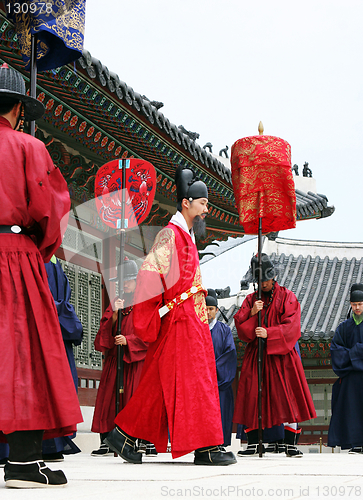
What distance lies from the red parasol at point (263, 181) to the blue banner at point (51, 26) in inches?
105

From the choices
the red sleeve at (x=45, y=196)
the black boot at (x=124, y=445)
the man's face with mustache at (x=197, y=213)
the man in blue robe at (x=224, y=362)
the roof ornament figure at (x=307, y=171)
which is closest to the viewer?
the red sleeve at (x=45, y=196)

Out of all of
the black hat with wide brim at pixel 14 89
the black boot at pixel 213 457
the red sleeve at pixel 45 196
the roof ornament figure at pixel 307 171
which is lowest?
the black boot at pixel 213 457

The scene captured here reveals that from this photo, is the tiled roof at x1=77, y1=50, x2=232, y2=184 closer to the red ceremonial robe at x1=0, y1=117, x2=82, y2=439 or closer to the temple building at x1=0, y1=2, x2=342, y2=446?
the temple building at x1=0, y1=2, x2=342, y2=446

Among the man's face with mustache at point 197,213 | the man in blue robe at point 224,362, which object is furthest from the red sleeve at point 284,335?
the man's face with mustache at point 197,213

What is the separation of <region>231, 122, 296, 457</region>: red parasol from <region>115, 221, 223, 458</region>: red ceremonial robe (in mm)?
1985

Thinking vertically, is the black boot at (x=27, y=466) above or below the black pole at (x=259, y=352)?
below

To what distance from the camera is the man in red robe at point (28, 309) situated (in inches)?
109

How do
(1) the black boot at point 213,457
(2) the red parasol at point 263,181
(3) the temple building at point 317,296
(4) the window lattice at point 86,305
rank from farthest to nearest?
(3) the temple building at point 317,296 → (4) the window lattice at point 86,305 → (2) the red parasol at point 263,181 → (1) the black boot at point 213,457

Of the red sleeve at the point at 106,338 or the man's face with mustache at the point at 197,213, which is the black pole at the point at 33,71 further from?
the red sleeve at the point at 106,338

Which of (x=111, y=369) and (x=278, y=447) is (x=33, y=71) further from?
(x=278, y=447)

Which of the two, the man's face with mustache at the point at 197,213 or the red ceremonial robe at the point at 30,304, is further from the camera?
the man's face with mustache at the point at 197,213

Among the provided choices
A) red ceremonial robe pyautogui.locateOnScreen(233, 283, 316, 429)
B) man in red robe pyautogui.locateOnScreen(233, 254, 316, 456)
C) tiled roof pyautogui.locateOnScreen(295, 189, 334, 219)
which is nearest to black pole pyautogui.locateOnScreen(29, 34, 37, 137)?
man in red robe pyautogui.locateOnScreen(233, 254, 316, 456)

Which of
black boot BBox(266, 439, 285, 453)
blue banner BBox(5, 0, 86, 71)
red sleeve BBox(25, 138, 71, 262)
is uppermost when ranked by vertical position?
blue banner BBox(5, 0, 86, 71)

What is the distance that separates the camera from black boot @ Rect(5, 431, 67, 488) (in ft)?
8.96
